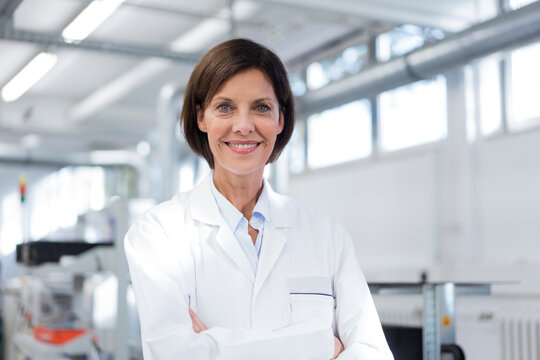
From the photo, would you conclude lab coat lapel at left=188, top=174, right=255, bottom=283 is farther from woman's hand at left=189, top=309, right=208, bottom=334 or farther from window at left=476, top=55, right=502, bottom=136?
window at left=476, top=55, right=502, bottom=136

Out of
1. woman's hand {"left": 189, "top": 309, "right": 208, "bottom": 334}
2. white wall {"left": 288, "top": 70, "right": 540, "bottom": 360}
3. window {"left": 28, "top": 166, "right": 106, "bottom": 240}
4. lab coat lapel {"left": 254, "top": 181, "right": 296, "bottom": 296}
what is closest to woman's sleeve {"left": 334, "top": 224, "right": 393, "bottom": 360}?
lab coat lapel {"left": 254, "top": 181, "right": 296, "bottom": 296}

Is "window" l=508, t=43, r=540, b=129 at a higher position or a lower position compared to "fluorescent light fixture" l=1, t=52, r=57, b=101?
lower

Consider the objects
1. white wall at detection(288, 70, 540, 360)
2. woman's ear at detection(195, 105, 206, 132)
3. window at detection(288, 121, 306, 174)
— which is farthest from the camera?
window at detection(288, 121, 306, 174)

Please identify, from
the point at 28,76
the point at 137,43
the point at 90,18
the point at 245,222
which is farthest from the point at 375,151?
the point at 245,222

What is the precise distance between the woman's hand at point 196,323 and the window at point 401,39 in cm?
378

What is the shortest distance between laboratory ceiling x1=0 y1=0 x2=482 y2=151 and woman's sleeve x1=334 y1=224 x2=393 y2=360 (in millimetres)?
2768

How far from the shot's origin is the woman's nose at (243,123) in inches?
48.2

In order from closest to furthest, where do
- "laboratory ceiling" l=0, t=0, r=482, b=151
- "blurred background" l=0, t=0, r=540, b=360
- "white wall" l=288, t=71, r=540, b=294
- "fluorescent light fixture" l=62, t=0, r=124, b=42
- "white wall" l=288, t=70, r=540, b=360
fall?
"blurred background" l=0, t=0, r=540, b=360 → "white wall" l=288, t=70, r=540, b=360 → "white wall" l=288, t=71, r=540, b=294 → "laboratory ceiling" l=0, t=0, r=482, b=151 → "fluorescent light fixture" l=62, t=0, r=124, b=42

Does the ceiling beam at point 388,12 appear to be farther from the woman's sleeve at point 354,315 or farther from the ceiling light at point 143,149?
the ceiling light at point 143,149

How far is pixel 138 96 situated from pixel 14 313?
263cm

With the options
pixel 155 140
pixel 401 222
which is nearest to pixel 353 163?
pixel 401 222

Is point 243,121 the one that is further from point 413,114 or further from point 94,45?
point 413,114

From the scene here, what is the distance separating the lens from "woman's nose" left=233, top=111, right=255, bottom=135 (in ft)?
4.01

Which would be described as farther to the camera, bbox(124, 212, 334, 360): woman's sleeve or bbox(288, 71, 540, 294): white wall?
bbox(288, 71, 540, 294): white wall
